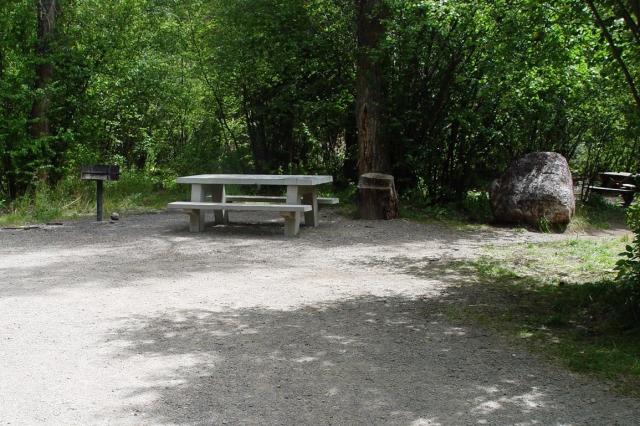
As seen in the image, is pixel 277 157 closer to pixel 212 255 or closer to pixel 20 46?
pixel 20 46

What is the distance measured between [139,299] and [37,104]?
781 centimetres

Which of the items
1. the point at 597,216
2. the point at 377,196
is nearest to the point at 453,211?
the point at 377,196

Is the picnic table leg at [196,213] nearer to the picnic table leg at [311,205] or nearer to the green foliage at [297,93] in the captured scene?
the picnic table leg at [311,205]

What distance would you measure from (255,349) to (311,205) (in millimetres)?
6224

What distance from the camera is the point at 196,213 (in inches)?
408

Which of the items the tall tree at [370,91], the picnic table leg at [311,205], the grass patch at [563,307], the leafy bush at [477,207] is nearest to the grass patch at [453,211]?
the leafy bush at [477,207]

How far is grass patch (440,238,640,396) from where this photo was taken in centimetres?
465

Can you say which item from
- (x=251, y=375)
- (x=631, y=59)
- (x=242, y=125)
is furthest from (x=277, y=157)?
(x=251, y=375)

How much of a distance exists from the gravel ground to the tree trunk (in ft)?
15.7

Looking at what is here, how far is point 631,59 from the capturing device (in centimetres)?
558

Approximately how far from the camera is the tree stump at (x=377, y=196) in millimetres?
11484

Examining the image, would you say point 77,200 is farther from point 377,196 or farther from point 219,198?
point 377,196

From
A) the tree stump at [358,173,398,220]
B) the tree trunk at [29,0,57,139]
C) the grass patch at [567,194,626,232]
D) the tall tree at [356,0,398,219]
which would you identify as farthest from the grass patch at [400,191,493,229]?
the tree trunk at [29,0,57,139]

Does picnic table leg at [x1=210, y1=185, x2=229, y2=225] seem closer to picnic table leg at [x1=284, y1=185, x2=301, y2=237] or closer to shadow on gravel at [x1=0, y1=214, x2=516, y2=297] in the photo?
shadow on gravel at [x1=0, y1=214, x2=516, y2=297]
